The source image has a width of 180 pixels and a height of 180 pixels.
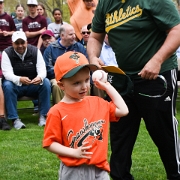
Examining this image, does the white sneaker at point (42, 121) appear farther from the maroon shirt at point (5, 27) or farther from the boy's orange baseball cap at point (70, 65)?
the boy's orange baseball cap at point (70, 65)

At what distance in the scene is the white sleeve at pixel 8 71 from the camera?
26.9 feet

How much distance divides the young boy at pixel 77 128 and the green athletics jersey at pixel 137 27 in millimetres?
728

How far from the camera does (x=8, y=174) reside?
5066 mm

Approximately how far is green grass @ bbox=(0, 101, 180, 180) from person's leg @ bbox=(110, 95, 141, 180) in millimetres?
612

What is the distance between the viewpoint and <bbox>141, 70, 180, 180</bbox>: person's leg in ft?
→ 12.8

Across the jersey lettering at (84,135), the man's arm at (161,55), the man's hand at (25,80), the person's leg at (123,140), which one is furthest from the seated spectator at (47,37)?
the jersey lettering at (84,135)

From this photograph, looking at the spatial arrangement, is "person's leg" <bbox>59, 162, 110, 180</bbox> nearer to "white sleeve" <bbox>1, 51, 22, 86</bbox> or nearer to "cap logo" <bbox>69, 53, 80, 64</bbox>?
"cap logo" <bbox>69, 53, 80, 64</bbox>

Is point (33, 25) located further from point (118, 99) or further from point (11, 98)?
point (118, 99)

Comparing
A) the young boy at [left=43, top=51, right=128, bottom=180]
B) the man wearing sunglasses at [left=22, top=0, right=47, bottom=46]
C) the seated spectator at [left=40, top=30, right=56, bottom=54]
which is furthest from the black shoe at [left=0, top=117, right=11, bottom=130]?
the young boy at [left=43, top=51, right=128, bottom=180]

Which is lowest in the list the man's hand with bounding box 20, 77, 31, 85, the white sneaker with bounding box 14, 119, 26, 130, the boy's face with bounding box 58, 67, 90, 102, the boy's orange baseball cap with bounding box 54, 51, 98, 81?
the white sneaker with bounding box 14, 119, 26, 130

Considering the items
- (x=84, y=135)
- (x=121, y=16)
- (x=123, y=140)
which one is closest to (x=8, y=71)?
(x=123, y=140)

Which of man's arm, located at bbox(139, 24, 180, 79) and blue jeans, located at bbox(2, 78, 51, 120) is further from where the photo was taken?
blue jeans, located at bbox(2, 78, 51, 120)

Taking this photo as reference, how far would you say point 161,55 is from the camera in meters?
3.62

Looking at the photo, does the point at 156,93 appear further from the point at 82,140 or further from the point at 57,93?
the point at 57,93
